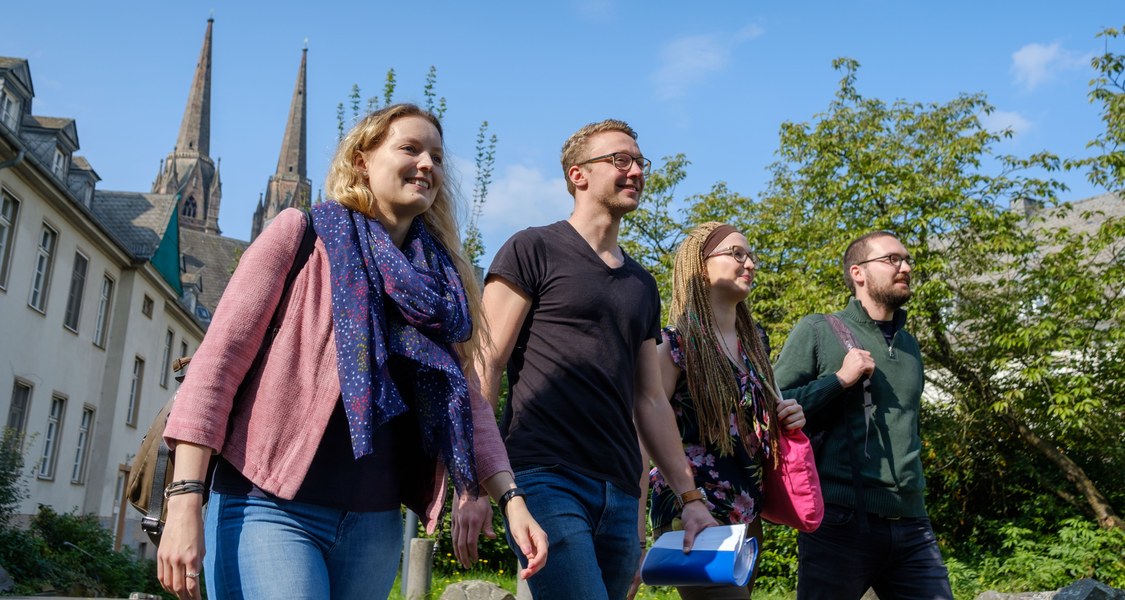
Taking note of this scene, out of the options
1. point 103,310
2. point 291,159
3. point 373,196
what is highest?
point 291,159

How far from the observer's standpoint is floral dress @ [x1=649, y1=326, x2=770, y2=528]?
385 cm

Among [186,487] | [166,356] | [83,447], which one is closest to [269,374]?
[186,487]

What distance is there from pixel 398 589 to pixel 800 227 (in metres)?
9.39

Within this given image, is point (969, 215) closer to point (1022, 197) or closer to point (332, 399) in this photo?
point (1022, 197)

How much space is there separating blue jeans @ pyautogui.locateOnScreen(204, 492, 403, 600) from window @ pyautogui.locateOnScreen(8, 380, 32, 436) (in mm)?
22327

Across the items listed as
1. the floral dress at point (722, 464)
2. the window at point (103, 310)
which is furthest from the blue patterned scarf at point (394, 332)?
the window at point (103, 310)

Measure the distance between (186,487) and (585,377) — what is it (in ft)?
4.30

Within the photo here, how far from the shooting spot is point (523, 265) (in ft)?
11.1

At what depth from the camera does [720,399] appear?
3908 millimetres

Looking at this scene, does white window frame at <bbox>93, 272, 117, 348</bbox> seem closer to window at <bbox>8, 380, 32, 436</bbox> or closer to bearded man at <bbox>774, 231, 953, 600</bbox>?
window at <bbox>8, 380, 32, 436</bbox>

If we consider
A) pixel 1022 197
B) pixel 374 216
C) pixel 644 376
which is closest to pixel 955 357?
pixel 1022 197

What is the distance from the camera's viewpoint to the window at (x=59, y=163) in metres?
26.0

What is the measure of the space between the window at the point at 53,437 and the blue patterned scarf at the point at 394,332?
24742mm

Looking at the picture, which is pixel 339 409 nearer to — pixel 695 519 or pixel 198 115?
pixel 695 519
